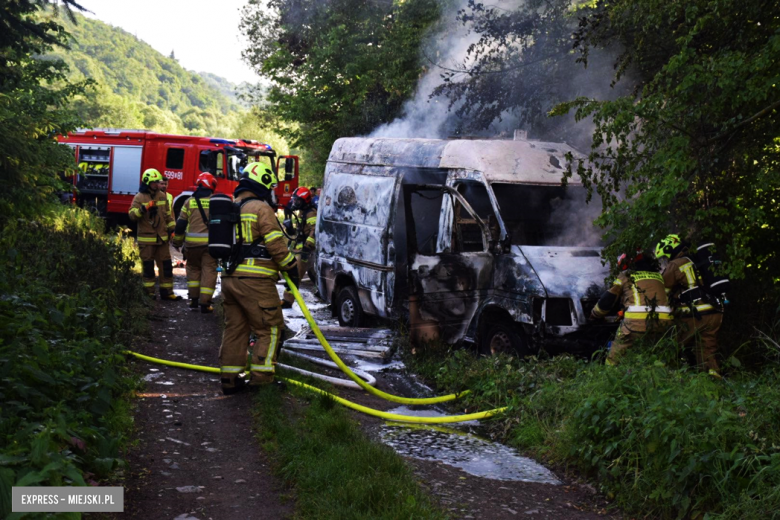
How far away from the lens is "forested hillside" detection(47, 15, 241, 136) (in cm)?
9169

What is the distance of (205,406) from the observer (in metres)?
6.07

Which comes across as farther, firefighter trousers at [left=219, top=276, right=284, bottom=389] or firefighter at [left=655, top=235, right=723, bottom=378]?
firefighter at [left=655, top=235, right=723, bottom=378]

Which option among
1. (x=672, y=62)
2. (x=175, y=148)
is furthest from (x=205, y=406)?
(x=175, y=148)

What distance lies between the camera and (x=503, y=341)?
767 cm

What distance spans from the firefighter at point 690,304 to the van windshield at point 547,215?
115 cm

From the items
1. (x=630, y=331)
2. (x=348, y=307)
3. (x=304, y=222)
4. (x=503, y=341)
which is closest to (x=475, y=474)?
(x=630, y=331)

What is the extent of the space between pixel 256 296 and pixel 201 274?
4156mm

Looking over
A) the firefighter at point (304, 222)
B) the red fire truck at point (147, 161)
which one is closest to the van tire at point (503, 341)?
the firefighter at point (304, 222)

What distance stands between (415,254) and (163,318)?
363cm

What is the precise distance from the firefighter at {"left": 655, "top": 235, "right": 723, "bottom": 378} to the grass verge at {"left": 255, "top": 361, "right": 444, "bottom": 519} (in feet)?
10.4

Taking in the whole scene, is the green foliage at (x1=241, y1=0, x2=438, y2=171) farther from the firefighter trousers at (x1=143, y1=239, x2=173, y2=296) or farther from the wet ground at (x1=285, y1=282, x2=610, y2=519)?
the wet ground at (x1=285, y1=282, x2=610, y2=519)

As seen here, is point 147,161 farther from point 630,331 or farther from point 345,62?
point 630,331

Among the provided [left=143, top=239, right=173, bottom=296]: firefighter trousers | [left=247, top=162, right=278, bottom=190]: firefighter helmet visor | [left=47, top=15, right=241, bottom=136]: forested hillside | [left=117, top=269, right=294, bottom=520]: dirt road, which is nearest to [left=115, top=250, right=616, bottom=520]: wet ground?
[left=117, top=269, right=294, bottom=520]: dirt road

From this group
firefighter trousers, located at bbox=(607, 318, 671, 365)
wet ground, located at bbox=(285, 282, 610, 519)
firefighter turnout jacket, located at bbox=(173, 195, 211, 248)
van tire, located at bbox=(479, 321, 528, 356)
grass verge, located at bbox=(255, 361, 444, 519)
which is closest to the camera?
grass verge, located at bbox=(255, 361, 444, 519)
